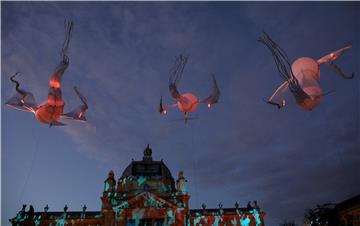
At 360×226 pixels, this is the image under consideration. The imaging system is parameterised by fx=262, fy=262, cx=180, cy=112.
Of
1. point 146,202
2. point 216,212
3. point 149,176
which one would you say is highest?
point 149,176

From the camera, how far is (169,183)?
5209 centimetres

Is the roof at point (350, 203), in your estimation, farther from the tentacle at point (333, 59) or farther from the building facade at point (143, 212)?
the tentacle at point (333, 59)

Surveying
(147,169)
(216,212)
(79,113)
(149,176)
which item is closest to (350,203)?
(216,212)

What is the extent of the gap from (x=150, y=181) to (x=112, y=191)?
7096 mm

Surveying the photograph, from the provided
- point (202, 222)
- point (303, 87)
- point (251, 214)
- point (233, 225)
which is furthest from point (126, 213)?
point (303, 87)

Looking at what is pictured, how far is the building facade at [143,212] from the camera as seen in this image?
144 feet

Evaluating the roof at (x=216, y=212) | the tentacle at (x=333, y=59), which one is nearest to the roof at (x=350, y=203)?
the roof at (x=216, y=212)

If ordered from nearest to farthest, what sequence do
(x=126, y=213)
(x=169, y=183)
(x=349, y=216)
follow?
(x=349, y=216)
(x=126, y=213)
(x=169, y=183)

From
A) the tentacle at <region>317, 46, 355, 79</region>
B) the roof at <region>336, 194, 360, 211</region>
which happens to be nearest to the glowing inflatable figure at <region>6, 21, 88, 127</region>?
the tentacle at <region>317, 46, 355, 79</region>

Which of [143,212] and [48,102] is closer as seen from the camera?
[48,102]

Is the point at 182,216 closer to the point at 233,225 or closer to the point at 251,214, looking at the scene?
the point at 233,225

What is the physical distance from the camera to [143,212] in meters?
44.0

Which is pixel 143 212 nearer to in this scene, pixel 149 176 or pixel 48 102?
pixel 149 176

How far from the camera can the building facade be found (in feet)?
144
